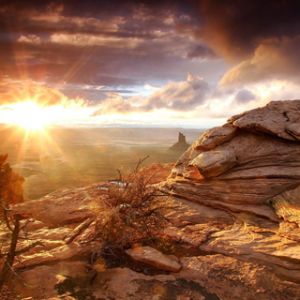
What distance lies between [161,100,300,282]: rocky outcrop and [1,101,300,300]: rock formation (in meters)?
0.04

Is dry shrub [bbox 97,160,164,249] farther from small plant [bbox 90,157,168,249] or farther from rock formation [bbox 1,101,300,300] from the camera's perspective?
rock formation [bbox 1,101,300,300]

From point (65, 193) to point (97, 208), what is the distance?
7197 mm

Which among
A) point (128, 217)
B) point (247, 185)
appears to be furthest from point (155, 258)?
point (247, 185)

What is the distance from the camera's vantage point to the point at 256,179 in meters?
14.7

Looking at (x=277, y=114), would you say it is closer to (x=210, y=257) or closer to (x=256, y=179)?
(x=256, y=179)

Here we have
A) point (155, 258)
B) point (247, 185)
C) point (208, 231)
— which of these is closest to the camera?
point (155, 258)

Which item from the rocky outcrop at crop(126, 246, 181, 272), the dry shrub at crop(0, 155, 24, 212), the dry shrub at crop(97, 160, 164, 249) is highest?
the dry shrub at crop(97, 160, 164, 249)

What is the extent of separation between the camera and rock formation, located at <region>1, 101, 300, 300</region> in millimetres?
9094

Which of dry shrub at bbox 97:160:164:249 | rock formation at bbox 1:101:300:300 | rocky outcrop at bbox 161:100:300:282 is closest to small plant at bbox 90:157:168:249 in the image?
dry shrub at bbox 97:160:164:249

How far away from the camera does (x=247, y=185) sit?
47.8 feet

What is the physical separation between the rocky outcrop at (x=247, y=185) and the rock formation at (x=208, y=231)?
4 centimetres

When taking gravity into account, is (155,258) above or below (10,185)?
above

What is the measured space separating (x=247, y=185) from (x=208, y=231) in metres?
3.33

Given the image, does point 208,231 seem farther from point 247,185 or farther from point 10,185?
point 10,185
